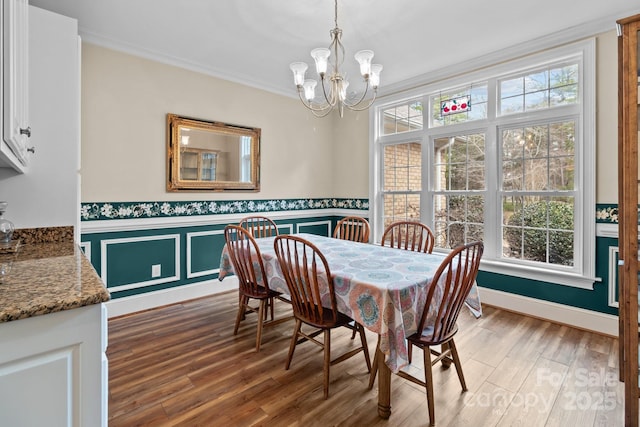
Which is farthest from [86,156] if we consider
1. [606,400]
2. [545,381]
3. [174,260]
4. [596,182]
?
[596,182]

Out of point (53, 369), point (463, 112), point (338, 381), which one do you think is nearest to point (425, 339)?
point (338, 381)

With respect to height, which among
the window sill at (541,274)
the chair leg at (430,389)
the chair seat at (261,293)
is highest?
the window sill at (541,274)

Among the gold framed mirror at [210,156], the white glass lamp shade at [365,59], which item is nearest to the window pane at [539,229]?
the white glass lamp shade at [365,59]

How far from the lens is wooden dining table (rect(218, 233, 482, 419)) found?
4.99 ft

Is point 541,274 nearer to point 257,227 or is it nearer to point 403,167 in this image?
point 403,167

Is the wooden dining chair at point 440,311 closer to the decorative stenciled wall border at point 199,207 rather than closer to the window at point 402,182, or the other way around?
the window at point 402,182

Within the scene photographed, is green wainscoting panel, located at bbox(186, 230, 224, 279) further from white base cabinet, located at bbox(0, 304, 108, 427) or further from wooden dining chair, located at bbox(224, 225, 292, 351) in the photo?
white base cabinet, located at bbox(0, 304, 108, 427)

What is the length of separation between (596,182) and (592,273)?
774 mm

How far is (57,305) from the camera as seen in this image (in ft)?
2.89

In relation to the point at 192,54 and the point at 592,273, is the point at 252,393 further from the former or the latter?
the point at 192,54

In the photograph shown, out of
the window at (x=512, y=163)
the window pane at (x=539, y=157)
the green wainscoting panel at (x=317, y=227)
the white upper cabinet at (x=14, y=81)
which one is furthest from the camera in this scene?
the green wainscoting panel at (x=317, y=227)

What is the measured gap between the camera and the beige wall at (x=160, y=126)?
2902mm

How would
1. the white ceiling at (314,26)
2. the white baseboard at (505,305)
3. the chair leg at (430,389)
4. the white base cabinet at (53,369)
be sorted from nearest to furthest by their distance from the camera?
the white base cabinet at (53,369)
the chair leg at (430,389)
the white ceiling at (314,26)
the white baseboard at (505,305)

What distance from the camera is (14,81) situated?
4.01 feet
